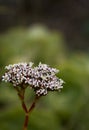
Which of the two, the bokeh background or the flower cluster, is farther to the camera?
the bokeh background

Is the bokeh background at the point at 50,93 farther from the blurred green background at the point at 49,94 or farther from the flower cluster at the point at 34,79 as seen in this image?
the flower cluster at the point at 34,79

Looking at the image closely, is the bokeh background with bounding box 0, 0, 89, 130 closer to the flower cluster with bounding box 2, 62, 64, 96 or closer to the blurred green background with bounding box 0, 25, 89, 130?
the blurred green background with bounding box 0, 25, 89, 130

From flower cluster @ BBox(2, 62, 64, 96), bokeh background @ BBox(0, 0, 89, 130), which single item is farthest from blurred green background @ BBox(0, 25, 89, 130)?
flower cluster @ BBox(2, 62, 64, 96)

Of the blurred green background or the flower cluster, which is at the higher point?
the blurred green background

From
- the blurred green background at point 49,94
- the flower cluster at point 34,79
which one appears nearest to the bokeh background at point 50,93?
the blurred green background at point 49,94

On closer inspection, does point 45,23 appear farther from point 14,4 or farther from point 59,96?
point 59,96

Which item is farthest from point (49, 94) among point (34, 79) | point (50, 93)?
point (34, 79)

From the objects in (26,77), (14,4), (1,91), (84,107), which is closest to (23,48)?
(1,91)

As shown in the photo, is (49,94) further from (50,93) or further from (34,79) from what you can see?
(34,79)
